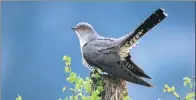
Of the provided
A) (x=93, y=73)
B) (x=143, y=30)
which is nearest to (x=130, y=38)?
(x=143, y=30)

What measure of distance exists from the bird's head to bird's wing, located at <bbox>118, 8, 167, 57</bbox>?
5.1 inches

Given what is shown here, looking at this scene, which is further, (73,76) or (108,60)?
(108,60)

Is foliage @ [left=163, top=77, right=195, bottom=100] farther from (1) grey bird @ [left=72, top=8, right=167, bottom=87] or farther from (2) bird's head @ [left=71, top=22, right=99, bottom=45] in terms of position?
(2) bird's head @ [left=71, top=22, right=99, bottom=45]

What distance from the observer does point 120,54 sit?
115 centimetres

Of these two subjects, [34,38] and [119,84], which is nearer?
[119,84]

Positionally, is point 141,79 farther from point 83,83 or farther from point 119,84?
point 83,83

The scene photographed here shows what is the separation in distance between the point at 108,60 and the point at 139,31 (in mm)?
122

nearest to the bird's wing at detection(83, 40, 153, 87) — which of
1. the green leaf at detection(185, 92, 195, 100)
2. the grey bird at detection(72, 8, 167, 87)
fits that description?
the grey bird at detection(72, 8, 167, 87)

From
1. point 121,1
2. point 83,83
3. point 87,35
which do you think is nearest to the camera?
point 83,83

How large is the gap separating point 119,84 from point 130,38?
0.14 m

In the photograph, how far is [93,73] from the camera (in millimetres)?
1170

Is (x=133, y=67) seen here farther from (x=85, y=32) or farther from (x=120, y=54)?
(x=85, y=32)

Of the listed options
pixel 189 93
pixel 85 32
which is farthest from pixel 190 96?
pixel 85 32

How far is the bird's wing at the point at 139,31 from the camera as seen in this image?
3.63ft
